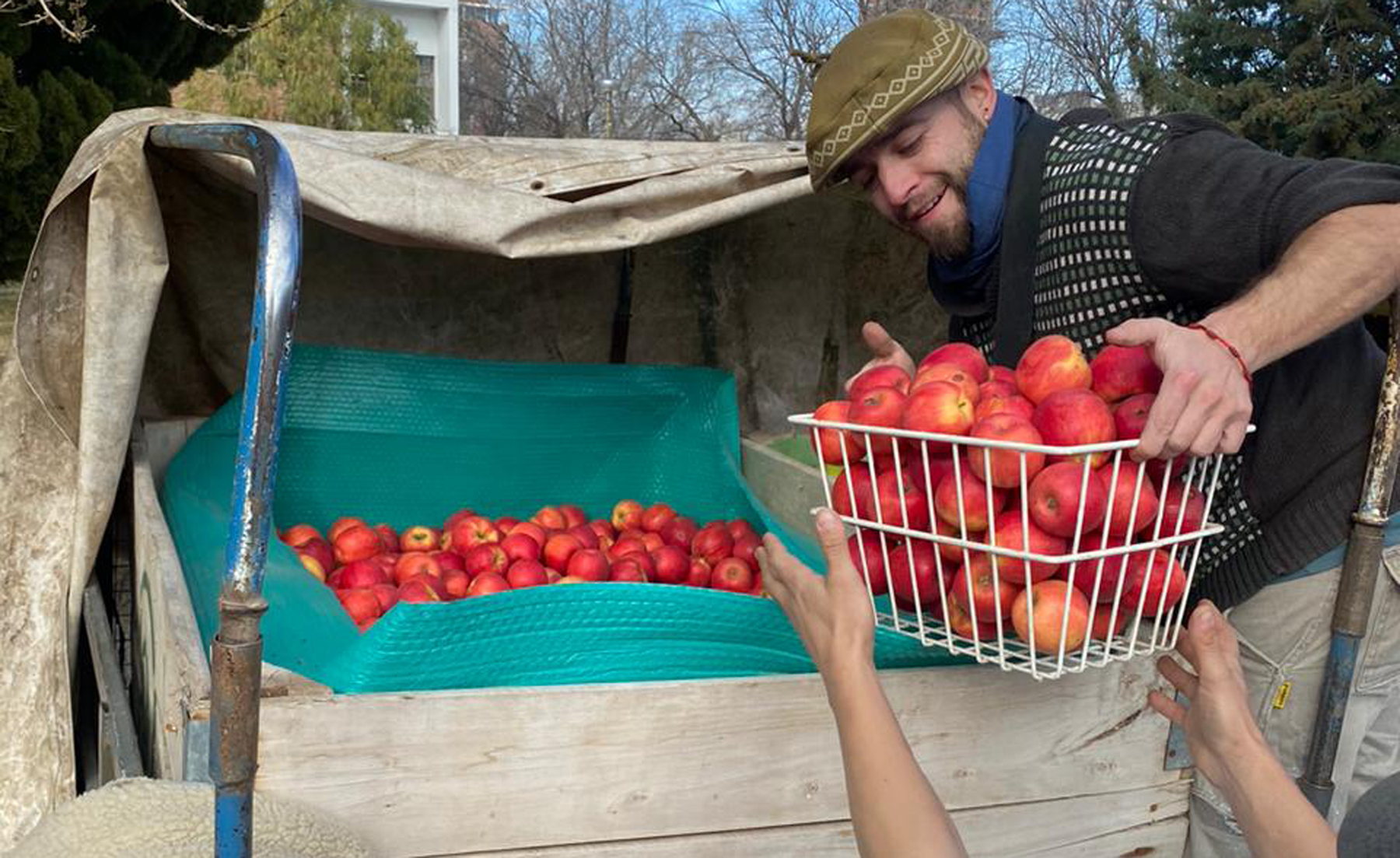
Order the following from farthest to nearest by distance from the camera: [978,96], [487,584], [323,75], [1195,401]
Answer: [323,75], [487,584], [978,96], [1195,401]

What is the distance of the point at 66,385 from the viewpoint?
106 inches

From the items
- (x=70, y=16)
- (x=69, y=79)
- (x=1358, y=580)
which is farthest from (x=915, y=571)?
(x=69, y=79)

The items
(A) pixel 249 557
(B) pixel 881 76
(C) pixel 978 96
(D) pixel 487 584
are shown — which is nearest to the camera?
(A) pixel 249 557

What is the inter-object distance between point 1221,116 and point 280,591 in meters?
16.9

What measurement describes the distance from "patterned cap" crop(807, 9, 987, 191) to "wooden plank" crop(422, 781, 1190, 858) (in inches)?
46.4

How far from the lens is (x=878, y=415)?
179cm

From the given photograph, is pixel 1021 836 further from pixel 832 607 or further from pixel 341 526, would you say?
pixel 341 526

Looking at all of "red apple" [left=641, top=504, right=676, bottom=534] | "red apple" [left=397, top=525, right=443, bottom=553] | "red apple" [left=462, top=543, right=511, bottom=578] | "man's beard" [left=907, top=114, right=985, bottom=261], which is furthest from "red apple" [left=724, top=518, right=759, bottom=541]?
"man's beard" [left=907, top=114, right=985, bottom=261]

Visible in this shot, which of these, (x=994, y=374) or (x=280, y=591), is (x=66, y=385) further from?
(x=994, y=374)

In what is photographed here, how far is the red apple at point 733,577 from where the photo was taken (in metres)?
3.39

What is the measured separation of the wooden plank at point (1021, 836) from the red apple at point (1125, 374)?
0.79m

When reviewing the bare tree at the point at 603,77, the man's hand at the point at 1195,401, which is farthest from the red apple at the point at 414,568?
the bare tree at the point at 603,77

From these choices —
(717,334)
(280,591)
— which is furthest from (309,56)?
(280,591)

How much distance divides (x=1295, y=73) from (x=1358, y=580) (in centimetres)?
1642
